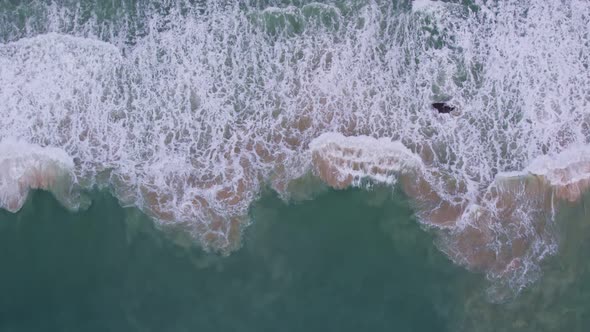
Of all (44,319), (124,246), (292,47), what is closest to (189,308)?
(124,246)

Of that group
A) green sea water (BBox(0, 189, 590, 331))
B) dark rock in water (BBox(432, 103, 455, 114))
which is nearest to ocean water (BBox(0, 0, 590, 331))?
green sea water (BBox(0, 189, 590, 331))

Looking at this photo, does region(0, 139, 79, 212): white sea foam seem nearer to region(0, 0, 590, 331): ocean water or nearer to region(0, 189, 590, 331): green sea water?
region(0, 0, 590, 331): ocean water

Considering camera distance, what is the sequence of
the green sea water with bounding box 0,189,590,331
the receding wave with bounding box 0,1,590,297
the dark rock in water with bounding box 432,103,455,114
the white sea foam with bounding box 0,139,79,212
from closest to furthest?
the green sea water with bounding box 0,189,590,331
the receding wave with bounding box 0,1,590,297
the dark rock in water with bounding box 432,103,455,114
the white sea foam with bounding box 0,139,79,212

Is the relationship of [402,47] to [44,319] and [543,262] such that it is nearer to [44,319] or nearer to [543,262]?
[543,262]

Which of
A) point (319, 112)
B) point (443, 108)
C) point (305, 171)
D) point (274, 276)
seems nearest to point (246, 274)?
point (274, 276)

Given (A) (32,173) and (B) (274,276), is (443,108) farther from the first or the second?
(A) (32,173)

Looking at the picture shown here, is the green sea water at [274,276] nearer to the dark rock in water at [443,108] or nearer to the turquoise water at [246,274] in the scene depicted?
the turquoise water at [246,274]
